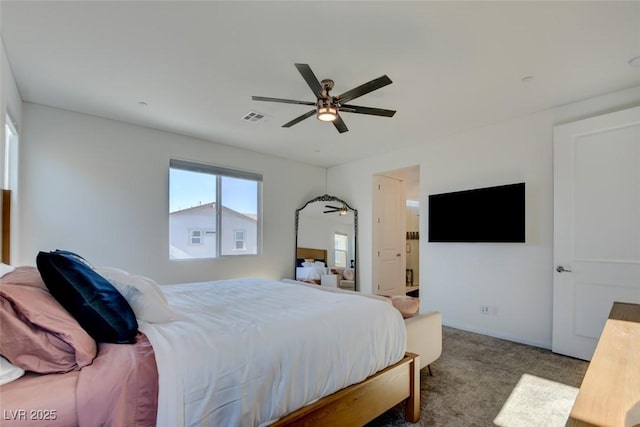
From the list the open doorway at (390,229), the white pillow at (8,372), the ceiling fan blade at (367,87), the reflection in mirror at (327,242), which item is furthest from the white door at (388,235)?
the white pillow at (8,372)

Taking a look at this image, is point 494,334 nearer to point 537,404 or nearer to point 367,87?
point 537,404

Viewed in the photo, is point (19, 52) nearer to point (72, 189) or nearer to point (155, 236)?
point (72, 189)

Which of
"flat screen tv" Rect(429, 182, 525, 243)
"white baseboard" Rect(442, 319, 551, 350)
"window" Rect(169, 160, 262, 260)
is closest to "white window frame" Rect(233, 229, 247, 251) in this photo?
"window" Rect(169, 160, 262, 260)

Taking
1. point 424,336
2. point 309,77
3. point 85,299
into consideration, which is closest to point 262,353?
point 85,299

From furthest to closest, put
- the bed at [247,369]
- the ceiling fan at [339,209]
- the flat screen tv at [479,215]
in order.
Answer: the ceiling fan at [339,209]
the flat screen tv at [479,215]
the bed at [247,369]

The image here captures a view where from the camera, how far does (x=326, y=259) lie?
18.4 ft

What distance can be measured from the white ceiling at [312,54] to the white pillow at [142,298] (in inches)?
65.2

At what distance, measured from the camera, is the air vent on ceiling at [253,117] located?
3643 mm

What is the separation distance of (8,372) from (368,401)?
1655 millimetres

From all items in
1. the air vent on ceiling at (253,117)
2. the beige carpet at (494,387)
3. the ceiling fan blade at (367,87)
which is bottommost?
the beige carpet at (494,387)

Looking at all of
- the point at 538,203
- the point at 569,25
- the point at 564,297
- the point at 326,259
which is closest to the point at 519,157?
the point at 538,203

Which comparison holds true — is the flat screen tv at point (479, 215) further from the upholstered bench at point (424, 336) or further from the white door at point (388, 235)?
the upholstered bench at point (424, 336)

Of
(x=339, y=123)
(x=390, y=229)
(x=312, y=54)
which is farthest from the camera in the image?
(x=390, y=229)

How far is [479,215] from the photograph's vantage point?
3949mm
